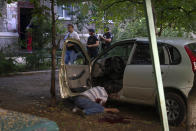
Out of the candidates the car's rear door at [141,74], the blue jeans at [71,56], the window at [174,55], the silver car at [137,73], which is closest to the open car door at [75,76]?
the silver car at [137,73]

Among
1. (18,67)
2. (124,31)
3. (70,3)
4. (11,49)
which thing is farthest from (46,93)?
(124,31)

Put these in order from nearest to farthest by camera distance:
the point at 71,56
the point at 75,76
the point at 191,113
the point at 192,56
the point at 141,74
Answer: the point at 191,113 < the point at 192,56 < the point at 141,74 < the point at 75,76 < the point at 71,56

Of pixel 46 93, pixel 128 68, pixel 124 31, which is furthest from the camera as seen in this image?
pixel 124 31

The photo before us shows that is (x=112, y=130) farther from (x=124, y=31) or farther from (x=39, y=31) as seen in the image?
(x=124, y=31)

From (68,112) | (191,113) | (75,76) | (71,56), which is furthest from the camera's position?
(71,56)

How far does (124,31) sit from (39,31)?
650 cm

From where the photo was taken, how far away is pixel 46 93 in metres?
8.93

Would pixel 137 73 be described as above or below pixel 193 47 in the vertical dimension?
below

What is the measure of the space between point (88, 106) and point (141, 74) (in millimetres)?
1282

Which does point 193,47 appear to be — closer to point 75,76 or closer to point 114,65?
point 114,65

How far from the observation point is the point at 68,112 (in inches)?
269

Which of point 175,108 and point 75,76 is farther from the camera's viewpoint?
point 75,76

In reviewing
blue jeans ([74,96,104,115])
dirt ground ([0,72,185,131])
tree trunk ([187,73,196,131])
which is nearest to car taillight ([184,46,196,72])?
dirt ground ([0,72,185,131])

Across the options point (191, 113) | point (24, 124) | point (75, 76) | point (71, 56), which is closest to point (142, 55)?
point (75, 76)
